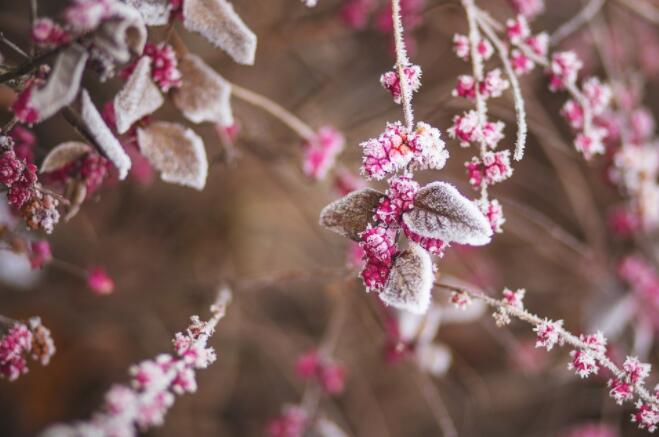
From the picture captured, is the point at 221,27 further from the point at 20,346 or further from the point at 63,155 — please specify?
the point at 20,346

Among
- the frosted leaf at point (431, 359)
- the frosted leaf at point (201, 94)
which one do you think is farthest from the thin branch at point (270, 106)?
the frosted leaf at point (431, 359)

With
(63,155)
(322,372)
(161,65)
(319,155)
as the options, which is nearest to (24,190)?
(63,155)

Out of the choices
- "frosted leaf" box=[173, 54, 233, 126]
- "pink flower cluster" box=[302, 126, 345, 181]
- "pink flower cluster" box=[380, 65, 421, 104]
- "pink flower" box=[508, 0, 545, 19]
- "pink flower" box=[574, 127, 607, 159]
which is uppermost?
"pink flower" box=[508, 0, 545, 19]

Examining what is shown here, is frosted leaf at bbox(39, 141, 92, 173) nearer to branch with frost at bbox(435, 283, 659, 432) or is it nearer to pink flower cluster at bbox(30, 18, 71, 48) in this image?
pink flower cluster at bbox(30, 18, 71, 48)

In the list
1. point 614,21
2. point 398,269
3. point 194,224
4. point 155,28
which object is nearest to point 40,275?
point 194,224

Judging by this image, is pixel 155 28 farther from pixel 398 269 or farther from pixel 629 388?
pixel 629 388

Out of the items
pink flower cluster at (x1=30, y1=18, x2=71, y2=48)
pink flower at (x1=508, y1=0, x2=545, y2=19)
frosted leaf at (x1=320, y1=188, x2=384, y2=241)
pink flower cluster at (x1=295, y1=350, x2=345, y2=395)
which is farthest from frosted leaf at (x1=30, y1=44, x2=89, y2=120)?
pink flower cluster at (x1=295, y1=350, x2=345, y2=395)

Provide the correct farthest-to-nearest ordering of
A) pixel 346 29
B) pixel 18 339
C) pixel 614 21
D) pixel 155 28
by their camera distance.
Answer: pixel 614 21 → pixel 346 29 → pixel 155 28 → pixel 18 339

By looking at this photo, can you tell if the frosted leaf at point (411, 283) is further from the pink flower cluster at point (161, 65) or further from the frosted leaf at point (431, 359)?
the frosted leaf at point (431, 359)
